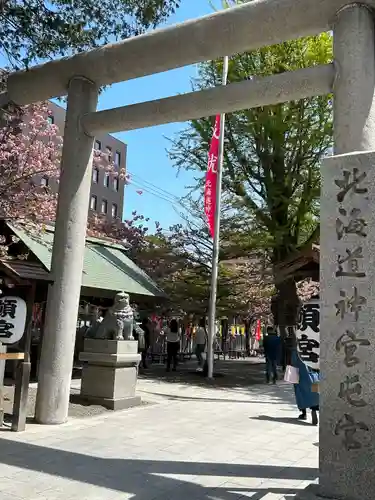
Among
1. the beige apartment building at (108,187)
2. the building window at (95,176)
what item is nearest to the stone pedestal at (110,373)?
the beige apartment building at (108,187)

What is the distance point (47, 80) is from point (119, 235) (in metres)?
12.7

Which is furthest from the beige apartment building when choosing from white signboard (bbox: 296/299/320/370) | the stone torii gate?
white signboard (bbox: 296/299/320/370)

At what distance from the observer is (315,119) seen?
1678cm

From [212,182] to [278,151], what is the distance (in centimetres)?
344

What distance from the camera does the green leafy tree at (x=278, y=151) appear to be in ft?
53.9

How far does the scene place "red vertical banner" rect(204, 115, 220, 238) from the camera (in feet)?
46.5

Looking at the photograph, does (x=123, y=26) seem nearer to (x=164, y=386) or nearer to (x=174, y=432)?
(x=174, y=432)

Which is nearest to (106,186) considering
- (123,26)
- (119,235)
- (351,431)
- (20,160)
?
(119,235)

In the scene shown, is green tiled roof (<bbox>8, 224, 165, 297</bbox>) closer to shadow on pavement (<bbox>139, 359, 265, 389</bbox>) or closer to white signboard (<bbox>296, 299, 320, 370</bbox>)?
shadow on pavement (<bbox>139, 359, 265, 389</bbox>)

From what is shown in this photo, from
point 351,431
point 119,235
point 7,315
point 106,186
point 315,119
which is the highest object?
point 106,186

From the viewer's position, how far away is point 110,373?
9305 millimetres

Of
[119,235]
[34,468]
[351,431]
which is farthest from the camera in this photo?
[119,235]

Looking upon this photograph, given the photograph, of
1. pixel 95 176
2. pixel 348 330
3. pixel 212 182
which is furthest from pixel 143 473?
pixel 95 176

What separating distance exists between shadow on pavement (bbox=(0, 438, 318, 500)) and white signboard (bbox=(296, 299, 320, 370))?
4.18 ft
